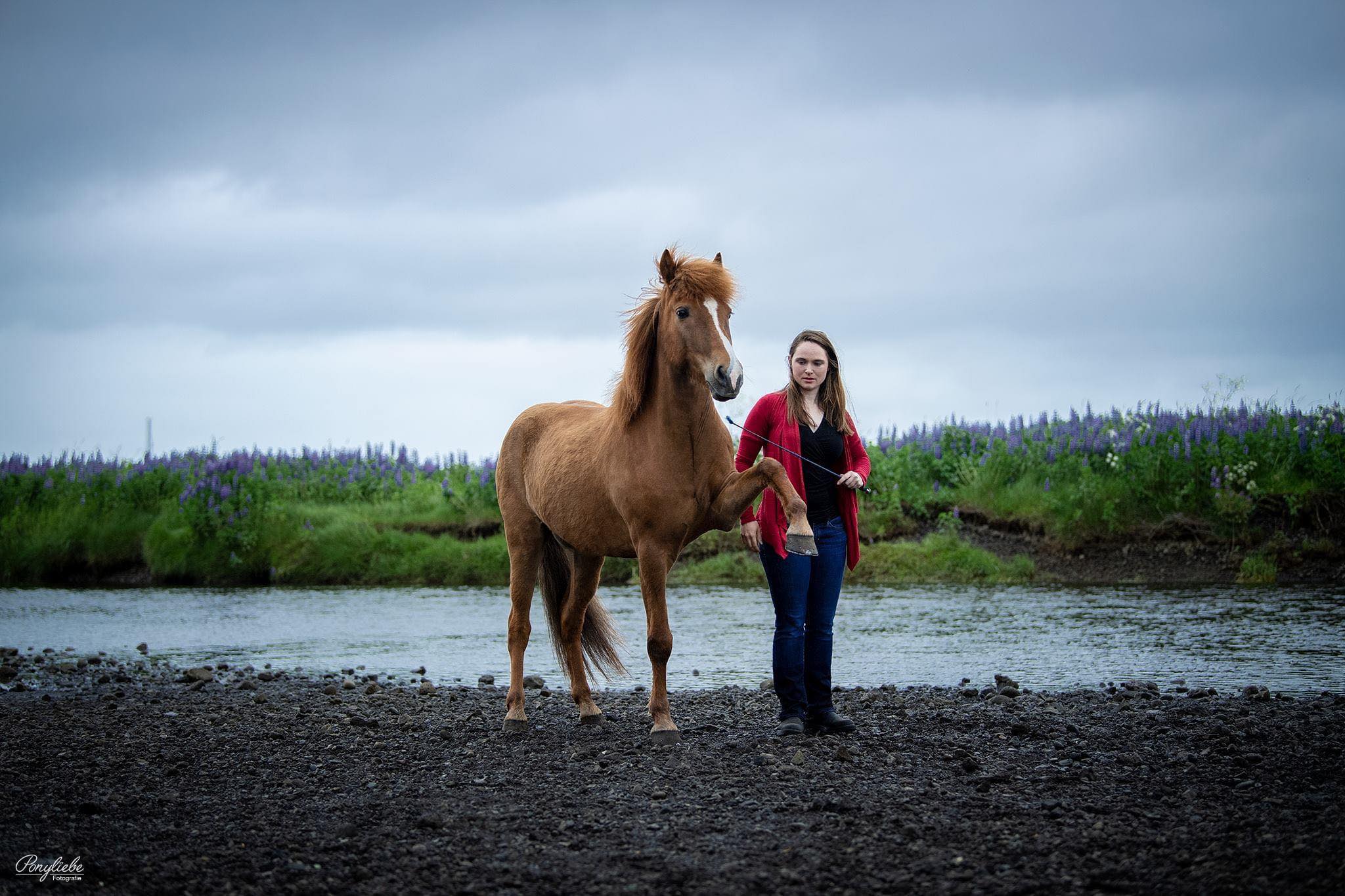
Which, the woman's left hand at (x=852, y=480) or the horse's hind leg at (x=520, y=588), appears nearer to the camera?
the woman's left hand at (x=852, y=480)

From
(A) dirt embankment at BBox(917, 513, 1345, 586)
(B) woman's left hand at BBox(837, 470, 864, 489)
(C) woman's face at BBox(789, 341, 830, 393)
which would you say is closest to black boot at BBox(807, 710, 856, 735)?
(B) woman's left hand at BBox(837, 470, 864, 489)

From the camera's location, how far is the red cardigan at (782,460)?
6.52m

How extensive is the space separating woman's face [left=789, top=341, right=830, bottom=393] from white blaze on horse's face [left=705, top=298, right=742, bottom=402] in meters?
1.06

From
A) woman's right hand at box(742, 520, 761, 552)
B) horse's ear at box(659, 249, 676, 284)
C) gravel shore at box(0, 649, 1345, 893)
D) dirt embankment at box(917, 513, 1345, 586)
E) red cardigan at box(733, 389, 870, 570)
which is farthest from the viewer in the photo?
dirt embankment at box(917, 513, 1345, 586)

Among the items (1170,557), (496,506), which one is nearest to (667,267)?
(1170,557)

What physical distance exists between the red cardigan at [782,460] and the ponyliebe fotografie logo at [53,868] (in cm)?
383

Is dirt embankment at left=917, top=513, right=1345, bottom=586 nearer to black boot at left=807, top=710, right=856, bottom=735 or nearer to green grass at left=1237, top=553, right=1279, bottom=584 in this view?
green grass at left=1237, top=553, right=1279, bottom=584

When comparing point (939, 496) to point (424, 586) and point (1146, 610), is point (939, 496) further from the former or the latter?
point (424, 586)

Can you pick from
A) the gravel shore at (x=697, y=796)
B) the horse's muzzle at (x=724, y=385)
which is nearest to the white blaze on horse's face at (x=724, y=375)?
the horse's muzzle at (x=724, y=385)

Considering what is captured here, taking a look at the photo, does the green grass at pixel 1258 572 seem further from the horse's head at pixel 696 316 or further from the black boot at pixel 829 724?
the horse's head at pixel 696 316

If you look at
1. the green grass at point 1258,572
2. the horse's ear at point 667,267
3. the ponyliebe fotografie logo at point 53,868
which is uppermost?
the horse's ear at point 667,267

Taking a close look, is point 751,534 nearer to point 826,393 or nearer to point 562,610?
point 826,393

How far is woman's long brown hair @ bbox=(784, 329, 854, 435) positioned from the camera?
6.81 meters

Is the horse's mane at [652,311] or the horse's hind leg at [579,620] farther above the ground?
the horse's mane at [652,311]
